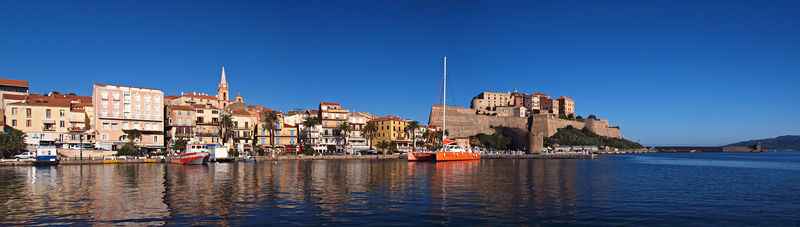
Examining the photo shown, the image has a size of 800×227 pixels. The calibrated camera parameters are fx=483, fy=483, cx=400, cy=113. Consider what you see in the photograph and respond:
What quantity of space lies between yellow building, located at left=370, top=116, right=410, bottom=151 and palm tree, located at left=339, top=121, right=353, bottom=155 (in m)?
6.80

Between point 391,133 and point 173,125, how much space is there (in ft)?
118

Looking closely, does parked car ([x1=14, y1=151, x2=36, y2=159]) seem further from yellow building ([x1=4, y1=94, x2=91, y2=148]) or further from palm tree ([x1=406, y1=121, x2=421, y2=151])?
palm tree ([x1=406, y1=121, x2=421, y2=151])

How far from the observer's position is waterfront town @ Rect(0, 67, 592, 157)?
59688mm

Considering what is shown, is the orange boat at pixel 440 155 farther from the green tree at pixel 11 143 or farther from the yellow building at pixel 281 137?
the green tree at pixel 11 143

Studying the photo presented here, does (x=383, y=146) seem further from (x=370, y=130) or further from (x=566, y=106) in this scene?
(x=566, y=106)

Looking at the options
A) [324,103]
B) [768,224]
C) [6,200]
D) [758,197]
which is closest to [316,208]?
[6,200]

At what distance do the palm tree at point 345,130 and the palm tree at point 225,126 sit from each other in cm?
1700

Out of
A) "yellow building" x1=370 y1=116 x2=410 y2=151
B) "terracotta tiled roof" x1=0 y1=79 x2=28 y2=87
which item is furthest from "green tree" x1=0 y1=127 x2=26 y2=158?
"yellow building" x1=370 y1=116 x2=410 y2=151

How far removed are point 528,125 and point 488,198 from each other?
114356 millimetres

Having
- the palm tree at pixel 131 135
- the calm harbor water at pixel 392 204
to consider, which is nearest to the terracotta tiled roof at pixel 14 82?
the palm tree at pixel 131 135

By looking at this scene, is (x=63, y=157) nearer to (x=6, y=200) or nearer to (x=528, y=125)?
(x=6, y=200)

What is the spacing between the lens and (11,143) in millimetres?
51531

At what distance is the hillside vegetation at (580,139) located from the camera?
12294cm

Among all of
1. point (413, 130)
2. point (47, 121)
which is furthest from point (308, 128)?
point (47, 121)
